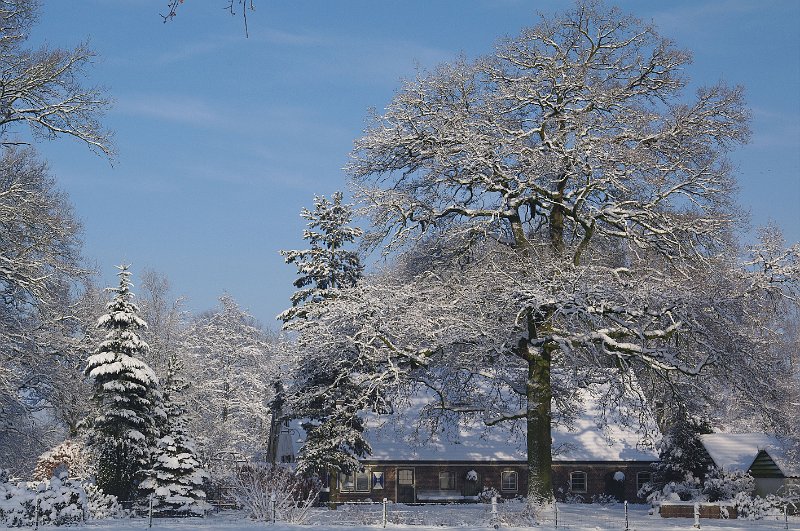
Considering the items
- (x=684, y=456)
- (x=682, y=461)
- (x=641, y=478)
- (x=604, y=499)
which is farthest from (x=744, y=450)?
(x=604, y=499)

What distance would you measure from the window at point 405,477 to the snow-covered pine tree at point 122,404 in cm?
1300

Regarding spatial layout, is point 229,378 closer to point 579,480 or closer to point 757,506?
point 579,480

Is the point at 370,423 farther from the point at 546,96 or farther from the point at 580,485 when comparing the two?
the point at 546,96

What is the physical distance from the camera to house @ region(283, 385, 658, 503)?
4250cm

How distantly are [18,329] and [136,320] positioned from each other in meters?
4.50

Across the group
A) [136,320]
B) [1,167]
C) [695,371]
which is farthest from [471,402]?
[1,167]

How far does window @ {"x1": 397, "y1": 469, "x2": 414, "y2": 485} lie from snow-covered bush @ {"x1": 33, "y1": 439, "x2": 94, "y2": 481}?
47.5ft

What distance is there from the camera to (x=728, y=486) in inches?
1403

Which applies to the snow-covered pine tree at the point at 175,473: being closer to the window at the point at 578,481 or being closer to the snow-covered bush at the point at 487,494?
the snow-covered bush at the point at 487,494

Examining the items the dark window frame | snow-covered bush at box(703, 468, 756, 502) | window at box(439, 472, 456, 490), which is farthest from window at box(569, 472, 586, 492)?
snow-covered bush at box(703, 468, 756, 502)

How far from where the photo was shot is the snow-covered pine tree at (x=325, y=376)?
35625 millimetres

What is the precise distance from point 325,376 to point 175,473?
7148mm

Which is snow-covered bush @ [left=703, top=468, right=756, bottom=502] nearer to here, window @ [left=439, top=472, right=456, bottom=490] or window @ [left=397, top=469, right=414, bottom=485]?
window @ [left=439, top=472, right=456, bottom=490]

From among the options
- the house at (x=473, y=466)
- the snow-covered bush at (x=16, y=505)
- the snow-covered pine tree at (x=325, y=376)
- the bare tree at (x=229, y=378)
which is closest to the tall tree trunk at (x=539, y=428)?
the snow-covered pine tree at (x=325, y=376)
